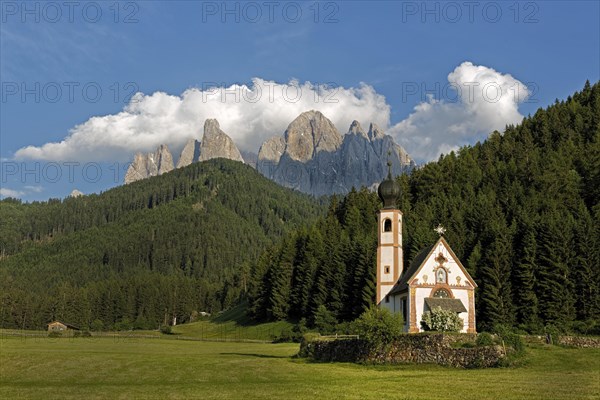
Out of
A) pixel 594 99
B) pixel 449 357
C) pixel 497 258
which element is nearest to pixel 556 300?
pixel 497 258

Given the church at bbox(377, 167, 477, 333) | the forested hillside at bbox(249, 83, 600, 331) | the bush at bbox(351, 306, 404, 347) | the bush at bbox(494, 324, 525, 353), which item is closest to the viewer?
the bush at bbox(494, 324, 525, 353)

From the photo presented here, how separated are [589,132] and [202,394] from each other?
5050 inches

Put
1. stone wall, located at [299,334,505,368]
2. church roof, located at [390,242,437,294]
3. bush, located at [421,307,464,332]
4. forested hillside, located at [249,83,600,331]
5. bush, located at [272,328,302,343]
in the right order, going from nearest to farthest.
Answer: stone wall, located at [299,334,505,368] → bush, located at [421,307,464,332] → church roof, located at [390,242,437,294] → forested hillside, located at [249,83,600,331] → bush, located at [272,328,302,343]

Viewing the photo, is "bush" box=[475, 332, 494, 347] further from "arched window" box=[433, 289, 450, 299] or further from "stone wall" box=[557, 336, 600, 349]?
"arched window" box=[433, 289, 450, 299]

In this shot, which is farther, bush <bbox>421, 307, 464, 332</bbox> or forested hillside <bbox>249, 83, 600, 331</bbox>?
forested hillside <bbox>249, 83, 600, 331</bbox>

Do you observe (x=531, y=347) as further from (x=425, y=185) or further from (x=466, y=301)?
(x=425, y=185)

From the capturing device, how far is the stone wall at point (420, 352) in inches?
1781

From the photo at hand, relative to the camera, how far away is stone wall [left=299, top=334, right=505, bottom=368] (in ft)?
148

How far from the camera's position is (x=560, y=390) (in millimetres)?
30766

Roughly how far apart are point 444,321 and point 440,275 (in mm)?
6684

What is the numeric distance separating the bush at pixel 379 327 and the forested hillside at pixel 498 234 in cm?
2263

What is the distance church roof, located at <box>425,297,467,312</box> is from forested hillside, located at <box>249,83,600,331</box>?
294 inches

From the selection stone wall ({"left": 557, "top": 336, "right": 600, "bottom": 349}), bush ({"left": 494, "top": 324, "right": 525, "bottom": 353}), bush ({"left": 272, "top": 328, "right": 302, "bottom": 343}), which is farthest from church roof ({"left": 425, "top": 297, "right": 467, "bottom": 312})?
bush ({"left": 272, "top": 328, "right": 302, "bottom": 343})

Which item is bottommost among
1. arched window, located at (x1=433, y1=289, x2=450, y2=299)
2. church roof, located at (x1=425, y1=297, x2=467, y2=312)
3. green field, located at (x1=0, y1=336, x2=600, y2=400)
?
green field, located at (x1=0, y1=336, x2=600, y2=400)
